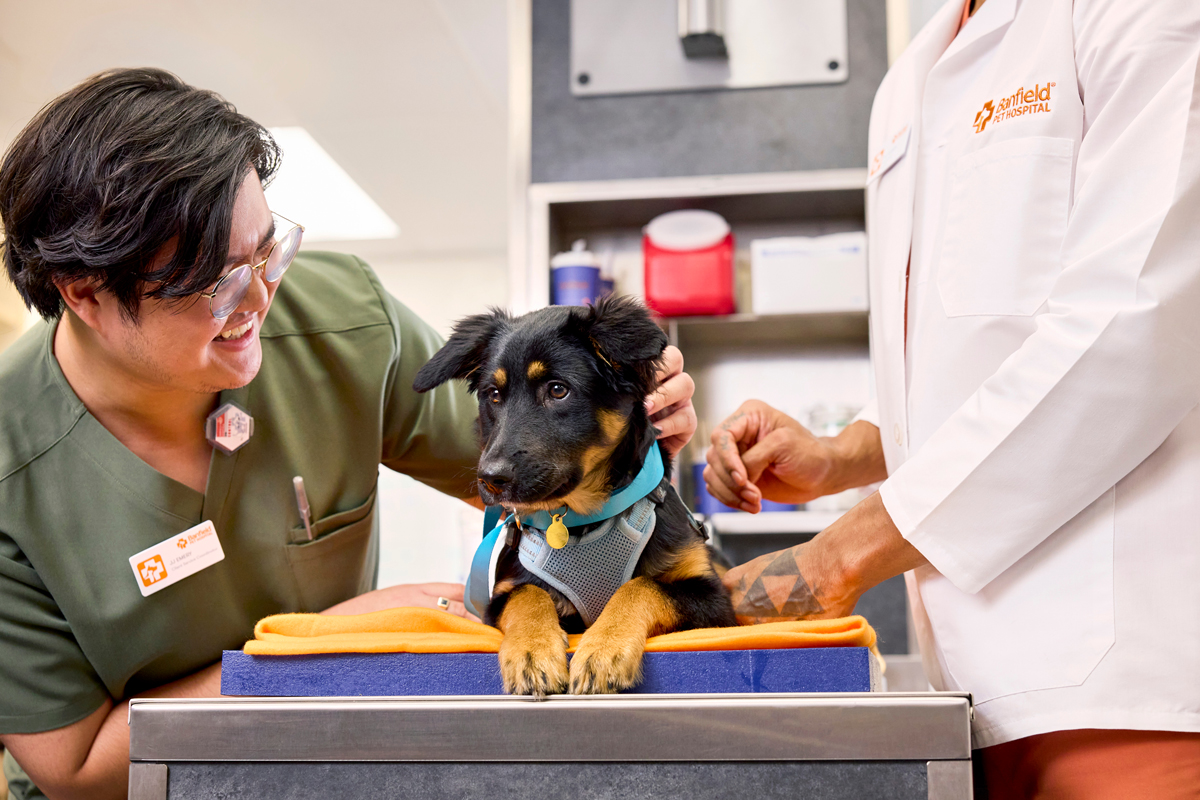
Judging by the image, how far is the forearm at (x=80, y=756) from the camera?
48.4 inches

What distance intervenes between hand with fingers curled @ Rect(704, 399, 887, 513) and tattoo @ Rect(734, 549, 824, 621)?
300mm

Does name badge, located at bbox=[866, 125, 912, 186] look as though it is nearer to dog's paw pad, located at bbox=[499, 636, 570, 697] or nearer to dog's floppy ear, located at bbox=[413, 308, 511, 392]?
dog's floppy ear, located at bbox=[413, 308, 511, 392]

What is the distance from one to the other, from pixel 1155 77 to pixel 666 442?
2.73 feet

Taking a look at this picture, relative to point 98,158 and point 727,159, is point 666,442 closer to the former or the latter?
point 98,158

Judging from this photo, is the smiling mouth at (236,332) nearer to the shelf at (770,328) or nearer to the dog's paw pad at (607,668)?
the dog's paw pad at (607,668)

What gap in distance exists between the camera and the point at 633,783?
72cm

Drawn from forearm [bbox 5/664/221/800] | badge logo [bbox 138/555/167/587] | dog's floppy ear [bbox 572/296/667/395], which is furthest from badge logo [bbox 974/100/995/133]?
forearm [bbox 5/664/221/800]

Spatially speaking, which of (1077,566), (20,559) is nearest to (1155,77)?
(1077,566)

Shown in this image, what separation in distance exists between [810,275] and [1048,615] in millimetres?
2104

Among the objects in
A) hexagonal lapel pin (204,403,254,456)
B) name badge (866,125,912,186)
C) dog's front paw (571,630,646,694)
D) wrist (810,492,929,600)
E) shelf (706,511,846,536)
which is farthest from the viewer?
shelf (706,511,846,536)

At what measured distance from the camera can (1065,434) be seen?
81 cm

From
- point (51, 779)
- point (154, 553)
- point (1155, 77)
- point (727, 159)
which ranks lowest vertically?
point (51, 779)

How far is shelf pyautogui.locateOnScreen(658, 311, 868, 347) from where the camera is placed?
2.87m

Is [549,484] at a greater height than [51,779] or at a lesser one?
greater
